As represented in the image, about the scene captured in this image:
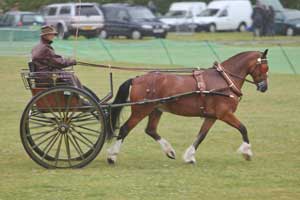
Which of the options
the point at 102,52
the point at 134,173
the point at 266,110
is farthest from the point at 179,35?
the point at 134,173

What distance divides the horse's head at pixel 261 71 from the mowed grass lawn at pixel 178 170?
3.64 feet

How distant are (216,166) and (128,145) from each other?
258cm

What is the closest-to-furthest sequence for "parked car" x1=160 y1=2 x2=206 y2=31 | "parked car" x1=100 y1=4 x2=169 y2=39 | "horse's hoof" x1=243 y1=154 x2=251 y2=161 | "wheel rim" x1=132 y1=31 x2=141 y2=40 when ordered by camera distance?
"horse's hoof" x1=243 y1=154 x2=251 y2=161 < "wheel rim" x1=132 y1=31 x2=141 y2=40 < "parked car" x1=100 y1=4 x2=169 y2=39 < "parked car" x1=160 y1=2 x2=206 y2=31

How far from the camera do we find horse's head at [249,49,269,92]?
12.8 m

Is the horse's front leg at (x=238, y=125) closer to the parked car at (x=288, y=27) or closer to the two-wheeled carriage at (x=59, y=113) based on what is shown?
the two-wheeled carriage at (x=59, y=113)

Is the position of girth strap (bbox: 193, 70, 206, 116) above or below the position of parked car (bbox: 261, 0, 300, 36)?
above

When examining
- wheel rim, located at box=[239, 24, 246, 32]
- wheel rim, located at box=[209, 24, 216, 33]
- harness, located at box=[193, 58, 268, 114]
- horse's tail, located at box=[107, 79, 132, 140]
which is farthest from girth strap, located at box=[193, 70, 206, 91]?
wheel rim, located at box=[239, 24, 246, 32]

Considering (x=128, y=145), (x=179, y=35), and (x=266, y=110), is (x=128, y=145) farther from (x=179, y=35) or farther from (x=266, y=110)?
(x=179, y=35)

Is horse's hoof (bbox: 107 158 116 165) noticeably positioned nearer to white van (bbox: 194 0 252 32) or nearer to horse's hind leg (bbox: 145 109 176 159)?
horse's hind leg (bbox: 145 109 176 159)

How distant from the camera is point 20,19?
50094 millimetres

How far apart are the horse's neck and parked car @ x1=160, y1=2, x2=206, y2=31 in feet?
143

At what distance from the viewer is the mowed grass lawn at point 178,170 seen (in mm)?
10289

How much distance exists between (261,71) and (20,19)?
38556 mm

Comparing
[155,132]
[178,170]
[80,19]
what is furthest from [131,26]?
[178,170]
